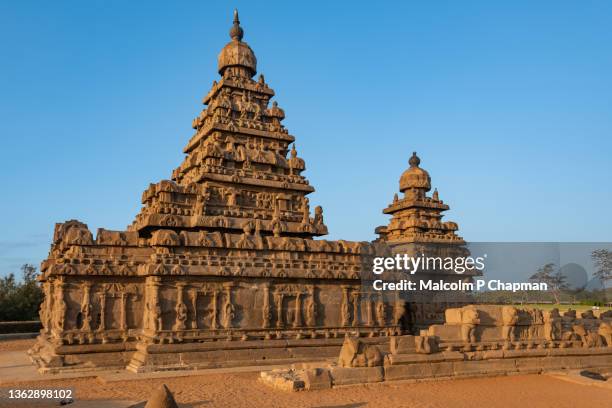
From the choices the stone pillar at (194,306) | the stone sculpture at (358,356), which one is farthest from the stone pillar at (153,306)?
the stone sculpture at (358,356)

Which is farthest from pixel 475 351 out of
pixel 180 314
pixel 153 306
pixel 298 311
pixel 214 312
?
pixel 153 306

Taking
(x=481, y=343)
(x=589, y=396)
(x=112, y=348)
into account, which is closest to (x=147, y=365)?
(x=112, y=348)

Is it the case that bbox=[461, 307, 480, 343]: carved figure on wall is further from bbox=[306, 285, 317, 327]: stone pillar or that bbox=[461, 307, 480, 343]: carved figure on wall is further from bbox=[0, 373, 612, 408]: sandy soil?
bbox=[306, 285, 317, 327]: stone pillar

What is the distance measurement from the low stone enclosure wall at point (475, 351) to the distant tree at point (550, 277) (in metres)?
2.97

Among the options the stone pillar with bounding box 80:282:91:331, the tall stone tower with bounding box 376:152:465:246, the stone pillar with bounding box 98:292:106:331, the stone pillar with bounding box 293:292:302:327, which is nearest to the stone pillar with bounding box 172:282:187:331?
the stone pillar with bounding box 98:292:106:331

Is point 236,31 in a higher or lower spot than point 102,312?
higher

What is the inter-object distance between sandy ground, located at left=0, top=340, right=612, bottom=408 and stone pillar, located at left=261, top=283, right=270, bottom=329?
146 inches

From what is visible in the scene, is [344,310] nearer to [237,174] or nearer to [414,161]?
[237,174]

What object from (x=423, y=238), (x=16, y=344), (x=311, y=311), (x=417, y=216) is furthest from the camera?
(x=417, y=216)

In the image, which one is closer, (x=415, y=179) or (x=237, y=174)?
(x=237, y=174)

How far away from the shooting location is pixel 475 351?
1923 centimetres

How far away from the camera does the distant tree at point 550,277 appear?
2594 cm

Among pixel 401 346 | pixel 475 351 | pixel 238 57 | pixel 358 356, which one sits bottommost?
pixel 475 351

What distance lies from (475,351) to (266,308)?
28.1 feet
